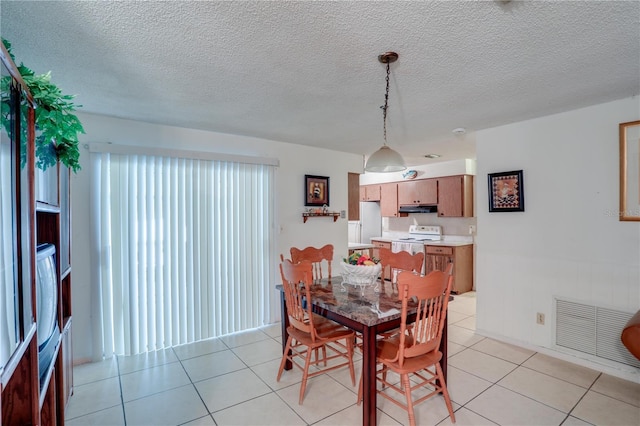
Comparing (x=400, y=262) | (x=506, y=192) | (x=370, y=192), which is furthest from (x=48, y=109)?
(x=370, y=192)

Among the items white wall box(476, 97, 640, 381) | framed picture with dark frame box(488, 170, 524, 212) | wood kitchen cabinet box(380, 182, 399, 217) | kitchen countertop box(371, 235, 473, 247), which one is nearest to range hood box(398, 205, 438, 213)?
wood kitchen cabinet box(380, 182, 399, 217)

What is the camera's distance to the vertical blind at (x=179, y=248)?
121 inches

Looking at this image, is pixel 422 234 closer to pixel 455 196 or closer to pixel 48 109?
pixel 455 196

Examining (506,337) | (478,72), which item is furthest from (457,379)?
(478,72)

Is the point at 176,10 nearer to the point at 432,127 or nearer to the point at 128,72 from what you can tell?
the point at 128,72

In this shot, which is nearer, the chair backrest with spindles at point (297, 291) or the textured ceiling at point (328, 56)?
the textured ceiling at point (328, 56)

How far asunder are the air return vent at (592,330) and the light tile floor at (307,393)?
0.58 feet

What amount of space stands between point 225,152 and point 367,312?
251 cm

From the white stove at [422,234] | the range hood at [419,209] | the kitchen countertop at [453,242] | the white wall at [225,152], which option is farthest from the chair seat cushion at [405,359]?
the range hood at [419,209]

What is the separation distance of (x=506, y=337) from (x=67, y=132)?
4.00 m

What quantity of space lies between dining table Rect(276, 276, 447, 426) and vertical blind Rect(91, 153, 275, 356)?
4.53 feet

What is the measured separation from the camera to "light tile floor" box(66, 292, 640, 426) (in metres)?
2.17

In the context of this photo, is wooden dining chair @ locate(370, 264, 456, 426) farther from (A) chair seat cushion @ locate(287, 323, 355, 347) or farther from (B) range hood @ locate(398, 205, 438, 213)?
(B) range hood @ locate(398, 205, 438, 213)

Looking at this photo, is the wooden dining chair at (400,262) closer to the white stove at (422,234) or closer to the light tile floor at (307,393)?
the light tile floor at (307,393)
